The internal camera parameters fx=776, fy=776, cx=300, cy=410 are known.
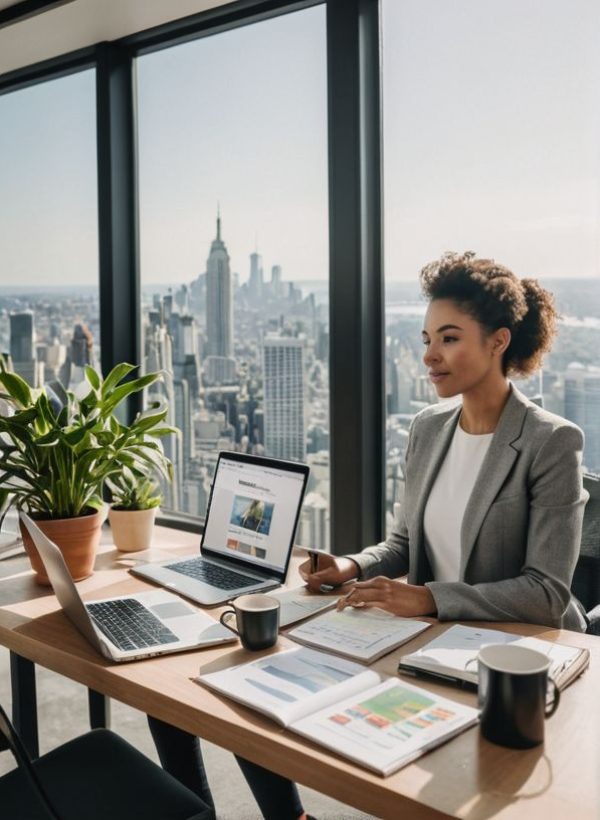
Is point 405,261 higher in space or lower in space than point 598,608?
higher

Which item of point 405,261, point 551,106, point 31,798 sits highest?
point 551,106

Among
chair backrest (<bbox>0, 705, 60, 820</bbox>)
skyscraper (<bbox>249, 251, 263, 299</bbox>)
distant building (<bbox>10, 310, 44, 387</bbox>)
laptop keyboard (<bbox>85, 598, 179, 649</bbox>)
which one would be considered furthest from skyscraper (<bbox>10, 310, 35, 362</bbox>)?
chair backrest (<bbox>0, 705, 60, 820</bbox>)

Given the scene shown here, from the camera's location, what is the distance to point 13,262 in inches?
132

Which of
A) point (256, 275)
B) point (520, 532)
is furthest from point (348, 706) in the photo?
point (256, 275)

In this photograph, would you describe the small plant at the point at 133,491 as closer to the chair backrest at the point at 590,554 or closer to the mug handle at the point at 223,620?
the mug handle at the point at 223,620

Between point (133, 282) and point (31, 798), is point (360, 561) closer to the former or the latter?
point (31, 798)

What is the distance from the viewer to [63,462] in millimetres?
1762

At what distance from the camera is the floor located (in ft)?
6.85

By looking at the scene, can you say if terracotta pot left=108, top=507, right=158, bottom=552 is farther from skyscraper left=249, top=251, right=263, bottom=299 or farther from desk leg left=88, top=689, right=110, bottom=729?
skyscraper left=249, top=251, right=263, bottom=299

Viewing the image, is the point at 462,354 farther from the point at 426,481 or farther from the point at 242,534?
the point at 242,534

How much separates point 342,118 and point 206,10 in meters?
0.69

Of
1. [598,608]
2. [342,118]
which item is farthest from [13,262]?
[598,608]

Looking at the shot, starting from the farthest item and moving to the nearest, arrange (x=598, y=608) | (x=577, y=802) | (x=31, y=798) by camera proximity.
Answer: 1. (x=598, y=608)
2. (x=31, y=798)
3. (x=577, y=802)

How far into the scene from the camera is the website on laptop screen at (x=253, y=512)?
1.75 m
